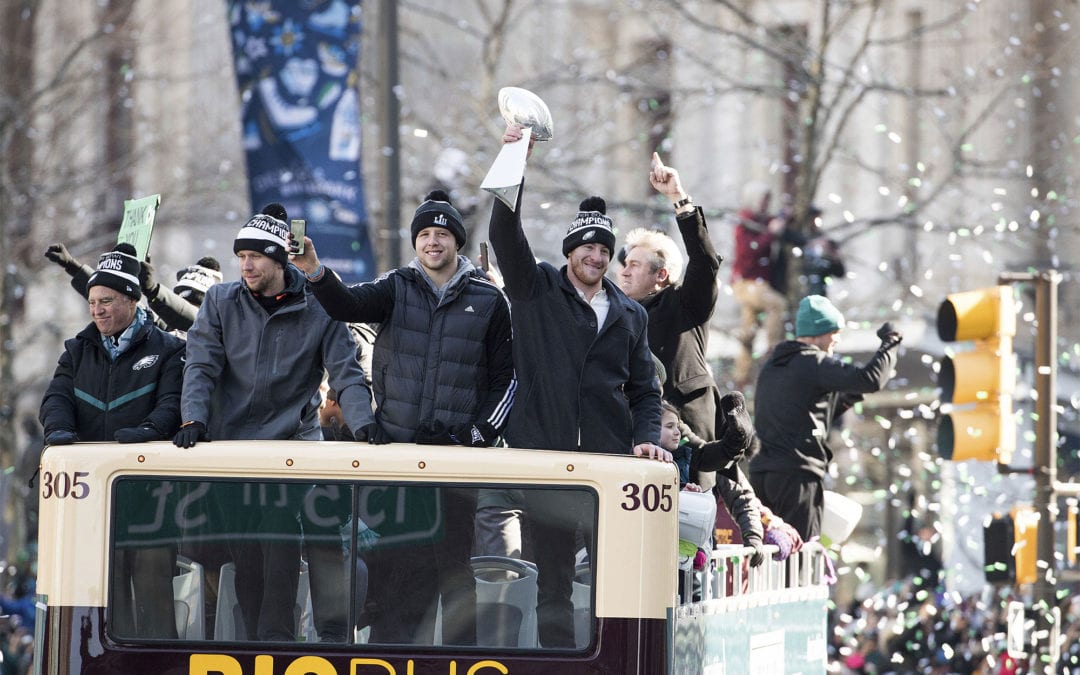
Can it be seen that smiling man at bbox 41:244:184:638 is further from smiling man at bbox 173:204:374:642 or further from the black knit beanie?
the black knit beanie

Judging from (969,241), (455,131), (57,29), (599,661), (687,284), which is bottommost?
(599,661)

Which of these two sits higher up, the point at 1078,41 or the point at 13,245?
the point at 1078,41

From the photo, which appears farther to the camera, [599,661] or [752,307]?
[752,307]

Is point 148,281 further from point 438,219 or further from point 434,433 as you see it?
point 434,433

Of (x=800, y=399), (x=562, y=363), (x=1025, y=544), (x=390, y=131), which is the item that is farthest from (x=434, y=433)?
(x=390, y=131)

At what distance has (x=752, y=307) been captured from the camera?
17.6 meters

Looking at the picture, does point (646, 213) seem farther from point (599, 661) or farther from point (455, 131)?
point (599, 661)

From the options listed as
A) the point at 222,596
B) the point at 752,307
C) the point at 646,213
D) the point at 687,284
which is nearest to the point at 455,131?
the point at 646,213

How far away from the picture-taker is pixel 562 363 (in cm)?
713

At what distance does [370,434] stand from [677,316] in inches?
74.5

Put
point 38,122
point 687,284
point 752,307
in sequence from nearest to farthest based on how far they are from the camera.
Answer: point 687,284 → point 752,307 → point 38,122

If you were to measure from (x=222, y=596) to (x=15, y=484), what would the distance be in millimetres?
15488

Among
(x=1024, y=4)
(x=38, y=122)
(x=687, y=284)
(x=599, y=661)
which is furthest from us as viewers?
(x=38, y=122)

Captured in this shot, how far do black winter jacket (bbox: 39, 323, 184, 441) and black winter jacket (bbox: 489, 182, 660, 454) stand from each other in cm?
125
